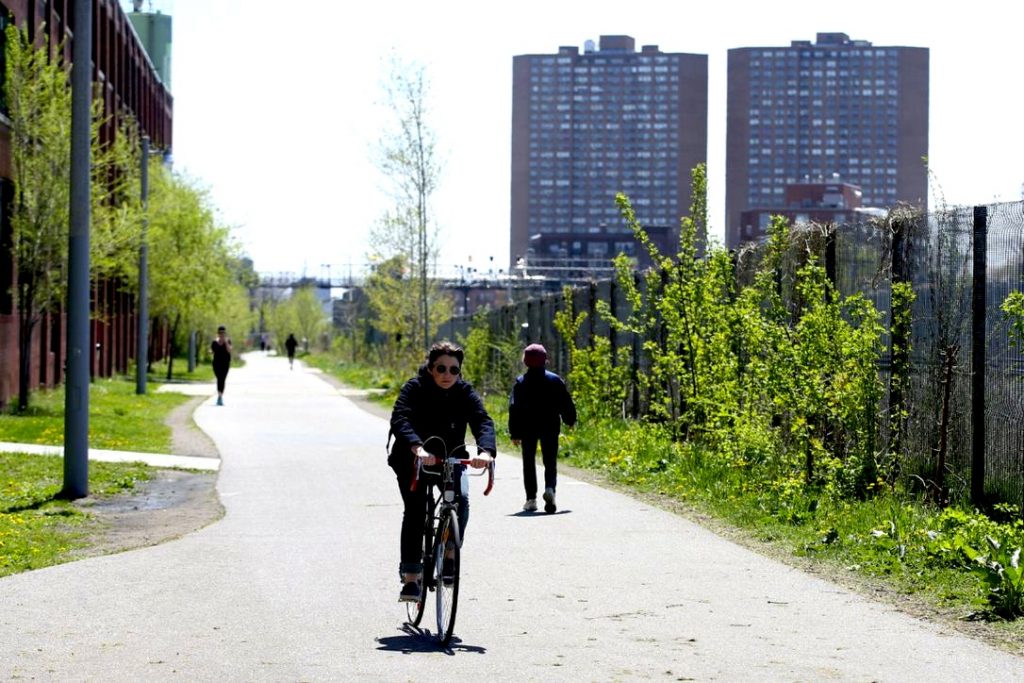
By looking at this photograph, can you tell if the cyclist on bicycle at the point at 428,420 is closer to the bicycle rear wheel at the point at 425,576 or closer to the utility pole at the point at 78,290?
the bicycle rear wheel at the point at 425,576

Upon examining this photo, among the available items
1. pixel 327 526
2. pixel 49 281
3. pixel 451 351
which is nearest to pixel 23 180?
pixel 49 281

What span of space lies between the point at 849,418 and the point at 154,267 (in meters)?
38.3

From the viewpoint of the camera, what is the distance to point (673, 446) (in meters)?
18.6

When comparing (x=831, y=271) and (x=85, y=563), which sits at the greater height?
(x=831, y=271)

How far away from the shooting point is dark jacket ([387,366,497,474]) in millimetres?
8766

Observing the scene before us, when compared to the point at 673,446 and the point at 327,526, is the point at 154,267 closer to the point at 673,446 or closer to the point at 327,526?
the point at 673,446

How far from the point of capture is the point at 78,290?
15.2 m

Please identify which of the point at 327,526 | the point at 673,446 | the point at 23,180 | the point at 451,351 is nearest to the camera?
the point at 451,351

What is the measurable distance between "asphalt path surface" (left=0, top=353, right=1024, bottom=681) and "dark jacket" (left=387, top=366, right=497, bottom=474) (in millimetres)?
991

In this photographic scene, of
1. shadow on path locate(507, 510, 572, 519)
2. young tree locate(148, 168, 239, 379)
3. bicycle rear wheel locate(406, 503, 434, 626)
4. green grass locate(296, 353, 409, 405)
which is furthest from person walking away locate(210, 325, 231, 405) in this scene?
bicycle rear wheel locate(406, 503, 434, 626)

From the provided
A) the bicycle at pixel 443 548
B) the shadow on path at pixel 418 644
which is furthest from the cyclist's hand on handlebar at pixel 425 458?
the shadow on path at pixel 418 644

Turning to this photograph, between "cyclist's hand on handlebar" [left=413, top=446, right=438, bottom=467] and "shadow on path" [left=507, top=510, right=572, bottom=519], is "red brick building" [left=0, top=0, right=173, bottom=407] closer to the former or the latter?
"shadow on path" [left=507, top=510, right=572, bottom=519]

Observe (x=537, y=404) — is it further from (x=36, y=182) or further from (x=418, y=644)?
(x=36, y=182)

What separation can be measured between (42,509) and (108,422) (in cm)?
1219
